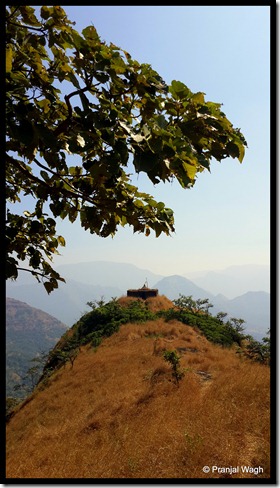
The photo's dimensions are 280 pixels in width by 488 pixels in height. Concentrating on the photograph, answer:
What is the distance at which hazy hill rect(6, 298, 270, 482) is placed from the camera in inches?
312

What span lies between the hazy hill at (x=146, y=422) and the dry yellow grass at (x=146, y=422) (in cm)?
3

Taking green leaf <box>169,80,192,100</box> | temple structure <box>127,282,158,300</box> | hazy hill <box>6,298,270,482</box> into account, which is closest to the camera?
green leaf <box>169,80,192,100</box>

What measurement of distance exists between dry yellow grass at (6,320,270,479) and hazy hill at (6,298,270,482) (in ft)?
0.11

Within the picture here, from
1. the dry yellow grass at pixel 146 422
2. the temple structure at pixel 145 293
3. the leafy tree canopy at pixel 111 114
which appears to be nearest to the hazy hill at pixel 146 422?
the dry yellow grass at pixel 146 422

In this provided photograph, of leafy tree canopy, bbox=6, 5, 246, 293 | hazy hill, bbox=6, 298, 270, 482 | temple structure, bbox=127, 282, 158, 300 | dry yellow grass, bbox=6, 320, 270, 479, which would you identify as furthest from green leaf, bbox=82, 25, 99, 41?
temple structure, bbox=127, 282, 158, 300

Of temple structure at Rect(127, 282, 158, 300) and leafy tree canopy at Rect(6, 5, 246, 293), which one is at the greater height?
leafy tree canopy at Rect(6, 5, 246, 293)

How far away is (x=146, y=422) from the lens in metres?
11.1

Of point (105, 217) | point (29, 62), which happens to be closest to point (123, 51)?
point (29, 62)

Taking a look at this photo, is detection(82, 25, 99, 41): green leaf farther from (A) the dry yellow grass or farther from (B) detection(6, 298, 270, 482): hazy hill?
(A) the dry yellow grass

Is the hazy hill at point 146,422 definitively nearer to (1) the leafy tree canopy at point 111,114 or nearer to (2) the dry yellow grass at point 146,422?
(2) the dry yellow grass at point 146,422

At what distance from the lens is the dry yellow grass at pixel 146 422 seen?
793 centimetres

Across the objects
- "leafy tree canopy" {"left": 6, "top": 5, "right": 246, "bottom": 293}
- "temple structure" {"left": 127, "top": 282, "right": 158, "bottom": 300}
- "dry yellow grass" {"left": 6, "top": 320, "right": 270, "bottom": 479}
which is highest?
"leafy tree canopy" {"left": 6, "top": 5, "right": 246, "bottom": 293}

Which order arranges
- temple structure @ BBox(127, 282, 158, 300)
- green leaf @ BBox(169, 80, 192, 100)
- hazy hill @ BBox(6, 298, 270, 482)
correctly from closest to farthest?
1. green leaf @ BBox(169, 80, 192, 100)
2. hazy hill @ BBox(6, 298, 270, 482)
3. temple structure @ BBox(127, 282, 158, 300)

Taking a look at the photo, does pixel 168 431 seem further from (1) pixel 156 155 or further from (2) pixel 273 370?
(1) pixel 156 155
